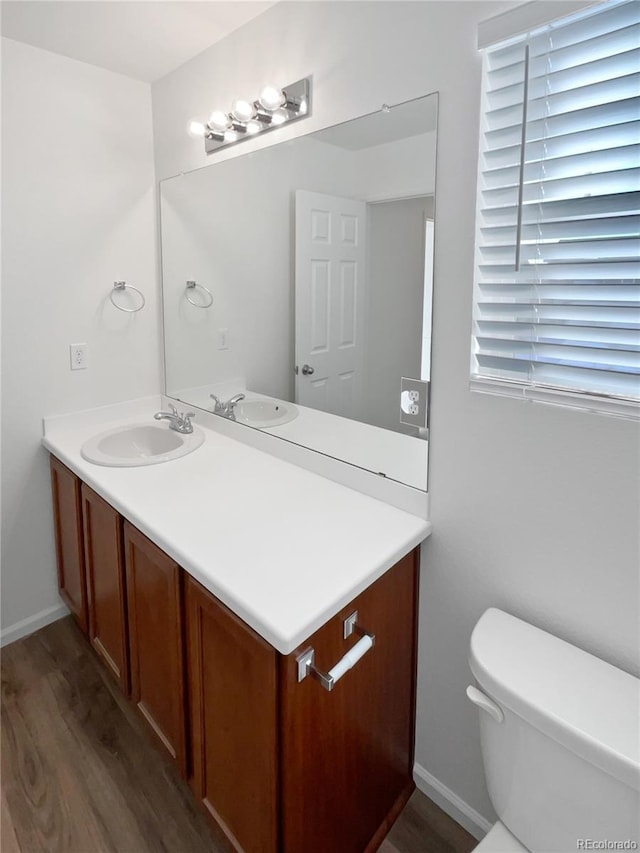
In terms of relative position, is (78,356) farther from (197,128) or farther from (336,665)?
(336,665)

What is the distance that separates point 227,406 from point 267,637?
127 centimetres

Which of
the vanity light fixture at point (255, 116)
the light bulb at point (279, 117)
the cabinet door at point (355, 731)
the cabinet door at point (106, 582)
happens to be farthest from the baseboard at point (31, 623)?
the light bulb at point (279, 117)

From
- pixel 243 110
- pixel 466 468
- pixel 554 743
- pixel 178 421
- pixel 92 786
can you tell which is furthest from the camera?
pixel 178 421

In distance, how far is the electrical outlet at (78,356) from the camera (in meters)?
2.18

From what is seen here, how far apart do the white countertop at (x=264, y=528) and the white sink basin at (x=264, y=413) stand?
113 millimetres

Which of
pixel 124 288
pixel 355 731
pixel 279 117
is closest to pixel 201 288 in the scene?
pixel 124 288

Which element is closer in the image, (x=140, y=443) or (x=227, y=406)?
(x=227, y=406)

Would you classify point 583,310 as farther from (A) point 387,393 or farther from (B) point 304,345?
(B) point 304,345

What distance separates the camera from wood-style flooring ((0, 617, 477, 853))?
1.45 meters

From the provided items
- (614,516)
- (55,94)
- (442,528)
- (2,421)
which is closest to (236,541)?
(442,528)

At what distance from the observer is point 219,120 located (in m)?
1.84

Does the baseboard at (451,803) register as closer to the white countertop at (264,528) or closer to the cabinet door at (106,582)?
the white countertop at (264,528)

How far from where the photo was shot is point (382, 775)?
4.71 ft

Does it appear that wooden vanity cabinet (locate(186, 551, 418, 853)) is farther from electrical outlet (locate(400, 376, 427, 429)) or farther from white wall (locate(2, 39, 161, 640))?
white wall (locate(2, 39, 161, 640))
